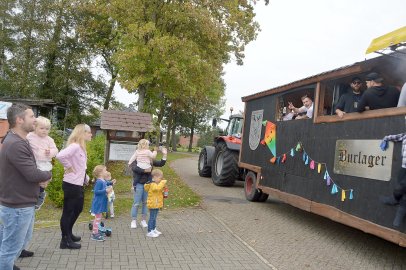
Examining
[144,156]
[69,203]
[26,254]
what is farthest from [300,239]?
[26,254]

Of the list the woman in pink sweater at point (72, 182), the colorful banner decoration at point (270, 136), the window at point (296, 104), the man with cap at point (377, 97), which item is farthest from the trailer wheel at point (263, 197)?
the woman in pink sweater at point (72, 182)

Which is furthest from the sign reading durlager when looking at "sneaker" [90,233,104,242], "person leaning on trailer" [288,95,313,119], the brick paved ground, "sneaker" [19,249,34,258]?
"sneaker" [19,249,34,258]

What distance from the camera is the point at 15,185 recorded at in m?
3.76

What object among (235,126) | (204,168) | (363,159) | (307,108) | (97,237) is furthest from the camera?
(204,168)

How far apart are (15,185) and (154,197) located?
2.81 m

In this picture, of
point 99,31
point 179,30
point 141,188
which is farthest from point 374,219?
point 99,31

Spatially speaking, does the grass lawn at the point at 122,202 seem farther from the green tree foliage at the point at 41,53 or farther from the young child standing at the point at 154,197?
the green tree foliage at the point at 41,53

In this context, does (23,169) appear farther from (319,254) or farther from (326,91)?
(326,91)

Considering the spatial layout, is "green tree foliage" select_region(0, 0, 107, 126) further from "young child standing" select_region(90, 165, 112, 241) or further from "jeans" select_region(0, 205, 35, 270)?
"jeans" select_region(0, 205, 35, 270)

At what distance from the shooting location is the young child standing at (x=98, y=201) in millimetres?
6027

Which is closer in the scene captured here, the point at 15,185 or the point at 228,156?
the point at 15,185

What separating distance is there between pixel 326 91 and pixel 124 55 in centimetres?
841

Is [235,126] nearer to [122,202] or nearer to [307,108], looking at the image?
[122,202]

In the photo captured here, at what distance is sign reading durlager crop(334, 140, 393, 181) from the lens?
17.0 ft
